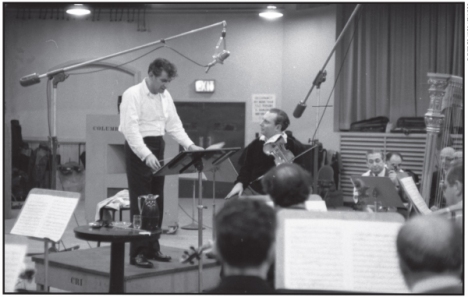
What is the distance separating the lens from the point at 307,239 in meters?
2.18

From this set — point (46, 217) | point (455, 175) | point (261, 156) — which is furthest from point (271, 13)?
point (455, 175)

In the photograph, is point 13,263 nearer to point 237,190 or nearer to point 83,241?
point 237,190

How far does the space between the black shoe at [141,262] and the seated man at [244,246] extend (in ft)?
7.83

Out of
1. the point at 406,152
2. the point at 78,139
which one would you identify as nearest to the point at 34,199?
the point at 406,152

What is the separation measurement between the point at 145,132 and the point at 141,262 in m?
0.86

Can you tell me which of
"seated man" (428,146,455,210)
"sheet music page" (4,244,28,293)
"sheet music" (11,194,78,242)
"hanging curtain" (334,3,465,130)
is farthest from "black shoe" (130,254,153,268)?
"hanging curtain" (334,3,465,130)

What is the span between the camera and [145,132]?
4309 millimetres

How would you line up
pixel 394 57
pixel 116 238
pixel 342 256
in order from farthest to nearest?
pixel 394 57
pixel 116 238
pixel 342 256

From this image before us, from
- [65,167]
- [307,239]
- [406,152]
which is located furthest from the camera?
[65,167]

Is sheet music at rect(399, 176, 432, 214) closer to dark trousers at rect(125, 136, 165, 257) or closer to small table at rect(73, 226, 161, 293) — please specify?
small table at rect(73, 226, 161, 293)

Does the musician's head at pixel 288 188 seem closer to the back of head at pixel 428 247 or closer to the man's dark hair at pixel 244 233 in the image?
the man's dark hair at pixel 244 233

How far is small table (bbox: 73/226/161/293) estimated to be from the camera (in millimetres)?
3463

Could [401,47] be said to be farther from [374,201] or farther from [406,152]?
[374,201]

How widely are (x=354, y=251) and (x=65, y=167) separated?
7717mm
